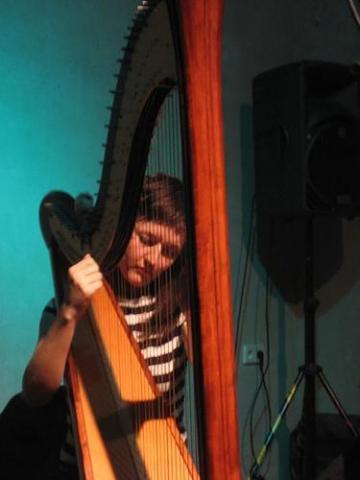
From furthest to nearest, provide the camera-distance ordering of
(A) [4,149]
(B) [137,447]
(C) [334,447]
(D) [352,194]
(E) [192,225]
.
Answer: (C) [334,447], (D) [352,194], (A) [4,149], (B) [137,447], (E) [192,225]

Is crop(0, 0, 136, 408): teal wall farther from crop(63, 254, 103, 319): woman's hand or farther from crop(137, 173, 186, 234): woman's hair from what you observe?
crop(137, 173, 186, 234): woman's hair

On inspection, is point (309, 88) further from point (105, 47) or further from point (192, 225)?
point (192, 225)

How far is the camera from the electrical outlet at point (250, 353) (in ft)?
6.57

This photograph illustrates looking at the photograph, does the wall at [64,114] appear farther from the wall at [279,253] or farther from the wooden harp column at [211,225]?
the wooden harp column at [211,225]

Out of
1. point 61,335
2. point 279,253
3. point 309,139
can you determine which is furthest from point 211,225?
point 279,253

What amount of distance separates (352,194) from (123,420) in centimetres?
102

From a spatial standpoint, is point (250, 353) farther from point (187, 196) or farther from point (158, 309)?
point (187, 196)

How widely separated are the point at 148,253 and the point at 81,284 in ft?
0.37

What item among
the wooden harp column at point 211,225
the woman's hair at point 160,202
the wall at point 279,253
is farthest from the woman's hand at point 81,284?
the wall at point 279,253

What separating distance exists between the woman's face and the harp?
0.10 feet

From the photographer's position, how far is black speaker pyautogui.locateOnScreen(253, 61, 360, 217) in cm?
161

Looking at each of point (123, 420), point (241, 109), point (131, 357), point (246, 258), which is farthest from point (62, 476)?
point (241, 109)

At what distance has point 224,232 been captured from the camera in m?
0.47

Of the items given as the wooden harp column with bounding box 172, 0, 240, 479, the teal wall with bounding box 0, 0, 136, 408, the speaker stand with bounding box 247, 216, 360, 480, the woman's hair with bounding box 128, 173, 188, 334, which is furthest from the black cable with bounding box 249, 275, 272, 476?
the wooden harp column with bounding box 172, 0, 240, 479
